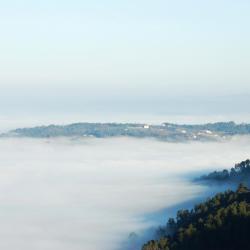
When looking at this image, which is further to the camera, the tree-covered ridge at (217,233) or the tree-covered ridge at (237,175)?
the tree-covered ridge at (237,175)

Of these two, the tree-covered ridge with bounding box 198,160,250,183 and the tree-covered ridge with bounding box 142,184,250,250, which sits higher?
the tree-covered ridge with bounding box 198,160,250,183

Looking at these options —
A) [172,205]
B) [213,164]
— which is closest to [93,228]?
[172,205]

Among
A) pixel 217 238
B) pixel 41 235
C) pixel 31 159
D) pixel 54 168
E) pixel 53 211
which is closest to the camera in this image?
pixel 217 238

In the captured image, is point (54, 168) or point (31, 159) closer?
point (54, 168)

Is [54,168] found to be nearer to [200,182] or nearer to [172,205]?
[200,182]

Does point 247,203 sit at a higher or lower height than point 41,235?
higher

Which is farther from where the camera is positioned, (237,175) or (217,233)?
(237,175)

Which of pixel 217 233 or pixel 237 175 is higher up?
pixel 237 175

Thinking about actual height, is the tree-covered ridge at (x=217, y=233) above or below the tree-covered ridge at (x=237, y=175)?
below

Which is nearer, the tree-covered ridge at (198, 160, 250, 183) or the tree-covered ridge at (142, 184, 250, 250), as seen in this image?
the tree-covered ridge at (142, 184, 250, 250)

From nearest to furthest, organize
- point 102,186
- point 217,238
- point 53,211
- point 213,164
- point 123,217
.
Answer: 1. point 217,238
2. point 123,217
3. point 53,211
4. point 102,186
5. point 213,164
